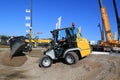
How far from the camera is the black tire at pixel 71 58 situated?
15484mm

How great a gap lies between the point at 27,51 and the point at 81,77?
30.2 ft

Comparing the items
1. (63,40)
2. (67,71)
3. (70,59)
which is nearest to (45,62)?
(70,59)

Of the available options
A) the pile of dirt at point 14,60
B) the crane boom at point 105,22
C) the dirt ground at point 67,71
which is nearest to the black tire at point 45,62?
the dirt ground at point 67,71

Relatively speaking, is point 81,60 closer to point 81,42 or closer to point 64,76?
point 81,42

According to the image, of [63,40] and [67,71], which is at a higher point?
[63,40]

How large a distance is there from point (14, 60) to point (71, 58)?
17.0 feet

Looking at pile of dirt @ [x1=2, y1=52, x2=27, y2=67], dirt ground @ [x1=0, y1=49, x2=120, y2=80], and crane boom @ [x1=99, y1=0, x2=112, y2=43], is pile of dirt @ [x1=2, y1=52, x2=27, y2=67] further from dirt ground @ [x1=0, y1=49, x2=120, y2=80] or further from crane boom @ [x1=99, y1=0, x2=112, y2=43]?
crane boom @ [x1=99, y1=0, x2=112, y2=43]

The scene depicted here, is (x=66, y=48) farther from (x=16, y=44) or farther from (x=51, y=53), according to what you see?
(x=16, y=44)

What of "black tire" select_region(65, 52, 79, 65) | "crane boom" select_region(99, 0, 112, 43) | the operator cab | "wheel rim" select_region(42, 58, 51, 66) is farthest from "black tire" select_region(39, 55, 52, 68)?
"crane boom" select_region(99, 0, 112, 43)

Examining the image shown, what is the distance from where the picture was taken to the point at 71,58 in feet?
51.5

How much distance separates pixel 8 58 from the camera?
62.9 feet

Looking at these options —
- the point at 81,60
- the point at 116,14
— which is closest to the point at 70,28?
the point at 81,60

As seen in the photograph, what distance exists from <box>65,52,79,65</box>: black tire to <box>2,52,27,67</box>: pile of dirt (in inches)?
156

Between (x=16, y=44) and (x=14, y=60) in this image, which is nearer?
(x=14, y=60)
